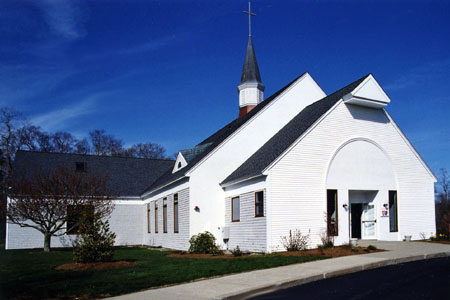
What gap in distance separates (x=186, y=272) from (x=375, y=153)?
39.0 feet

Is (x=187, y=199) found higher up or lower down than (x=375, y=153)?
lower down

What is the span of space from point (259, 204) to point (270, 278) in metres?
7.84

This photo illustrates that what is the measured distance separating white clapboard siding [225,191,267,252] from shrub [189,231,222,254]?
3.60ft

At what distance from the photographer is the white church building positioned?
1817 centimetres

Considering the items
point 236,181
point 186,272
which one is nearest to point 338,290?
point 186,272

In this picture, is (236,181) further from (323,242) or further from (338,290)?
(338,290)

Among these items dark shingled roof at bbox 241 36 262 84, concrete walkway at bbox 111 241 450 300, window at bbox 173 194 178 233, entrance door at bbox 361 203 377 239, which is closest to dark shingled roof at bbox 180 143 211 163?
window at bbox 173 194 178 233

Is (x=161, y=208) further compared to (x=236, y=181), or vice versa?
(x=161, y=208)

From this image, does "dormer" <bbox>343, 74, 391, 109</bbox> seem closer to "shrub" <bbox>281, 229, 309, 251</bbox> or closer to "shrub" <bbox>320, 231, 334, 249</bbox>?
"shrub" <bbox>320, 231, 334, 249</bbox>

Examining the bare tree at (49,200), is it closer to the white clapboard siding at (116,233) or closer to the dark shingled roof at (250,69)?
the white clapboard siding at (116,233)

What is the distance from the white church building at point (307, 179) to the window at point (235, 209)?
0.05 meters

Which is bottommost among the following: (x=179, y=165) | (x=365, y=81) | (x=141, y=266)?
(x=141, y=266)

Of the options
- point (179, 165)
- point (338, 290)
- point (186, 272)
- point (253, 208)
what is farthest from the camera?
point (179, 165)

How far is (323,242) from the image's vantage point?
1764 centimetres
